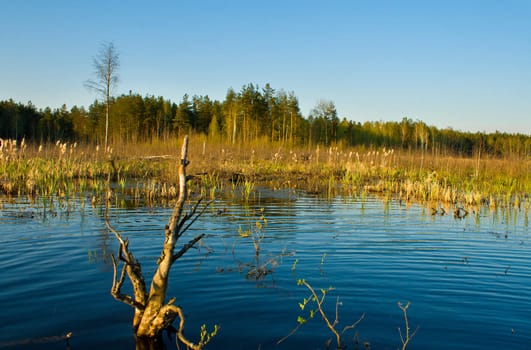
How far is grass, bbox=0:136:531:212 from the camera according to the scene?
47.1ft

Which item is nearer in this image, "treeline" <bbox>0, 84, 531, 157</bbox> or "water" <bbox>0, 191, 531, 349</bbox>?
"water" <bbox>0, 191, 531, 349</bbox>

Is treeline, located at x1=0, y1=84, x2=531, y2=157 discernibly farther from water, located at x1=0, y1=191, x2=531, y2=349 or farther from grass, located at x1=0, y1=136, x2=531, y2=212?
water, located at x1=0, y1=191, x2=531, y2=349

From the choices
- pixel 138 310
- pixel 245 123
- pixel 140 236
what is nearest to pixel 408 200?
pixel 140 236

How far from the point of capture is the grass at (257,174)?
565 inches

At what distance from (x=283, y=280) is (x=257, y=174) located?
16342mm

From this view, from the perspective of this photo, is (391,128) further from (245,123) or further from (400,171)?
(400,171)

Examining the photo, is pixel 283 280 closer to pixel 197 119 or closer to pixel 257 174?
pixel 257 174

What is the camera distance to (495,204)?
1316cm

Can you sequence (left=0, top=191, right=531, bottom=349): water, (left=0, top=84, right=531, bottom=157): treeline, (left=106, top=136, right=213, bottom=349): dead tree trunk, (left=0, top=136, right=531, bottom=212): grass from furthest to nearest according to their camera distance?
(left=0, top=84, right=531, bottom=157): treeline < (left=0, top=136, right=531, bottom=212): grass < (left=0, top=191, right=531, bottom=349): water < (left=106, top=136, right=213, bottom=349): dead tree trunk

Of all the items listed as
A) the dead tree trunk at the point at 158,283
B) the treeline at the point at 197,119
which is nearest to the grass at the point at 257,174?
the dead tree trunk at the point at 158,283

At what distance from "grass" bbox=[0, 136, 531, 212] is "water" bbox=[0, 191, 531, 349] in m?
3.34

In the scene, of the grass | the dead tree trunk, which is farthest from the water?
the grass

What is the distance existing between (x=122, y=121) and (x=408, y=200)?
53333 mm

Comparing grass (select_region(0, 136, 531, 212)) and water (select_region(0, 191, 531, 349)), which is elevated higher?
grass (select_region(0, 136, 531, 212))
